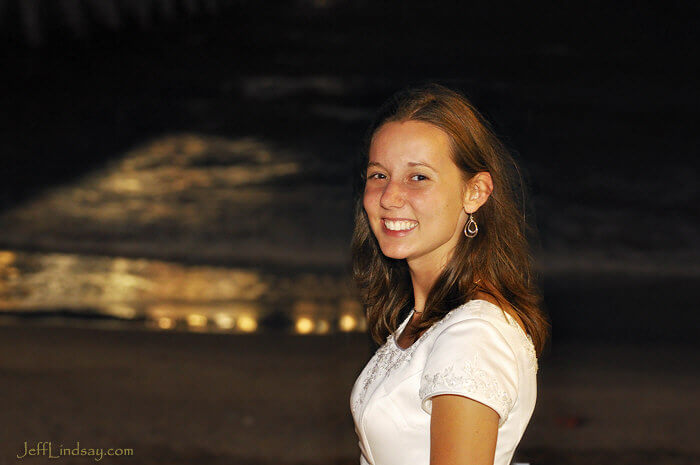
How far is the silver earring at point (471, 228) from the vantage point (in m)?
2.23

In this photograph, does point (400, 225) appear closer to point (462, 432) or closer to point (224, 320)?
point (462, 432)

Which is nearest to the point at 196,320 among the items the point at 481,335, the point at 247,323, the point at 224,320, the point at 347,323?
the point at 224,320

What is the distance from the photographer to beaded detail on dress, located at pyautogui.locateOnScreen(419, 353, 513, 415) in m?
1.76

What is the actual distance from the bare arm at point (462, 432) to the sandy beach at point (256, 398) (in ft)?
9.99

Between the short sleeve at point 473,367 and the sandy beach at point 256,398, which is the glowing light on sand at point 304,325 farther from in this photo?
the short sleeve at point 473,367

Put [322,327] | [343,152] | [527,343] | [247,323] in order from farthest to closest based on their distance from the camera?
1. [343,152]
2. [247,323]
3. [322,327]
4. [527,343]

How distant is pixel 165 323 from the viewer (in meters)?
7.31

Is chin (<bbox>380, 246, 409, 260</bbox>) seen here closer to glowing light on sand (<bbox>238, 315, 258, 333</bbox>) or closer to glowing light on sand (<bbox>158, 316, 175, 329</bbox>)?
glowing light on sand (<bbox>238, 315, 258, 333</bbox>)

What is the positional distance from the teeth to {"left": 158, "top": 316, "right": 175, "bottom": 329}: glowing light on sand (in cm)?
517

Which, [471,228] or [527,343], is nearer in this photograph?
[527,343]

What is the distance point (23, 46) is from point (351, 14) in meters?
14.4

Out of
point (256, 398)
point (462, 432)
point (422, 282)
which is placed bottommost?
point (462, 432)

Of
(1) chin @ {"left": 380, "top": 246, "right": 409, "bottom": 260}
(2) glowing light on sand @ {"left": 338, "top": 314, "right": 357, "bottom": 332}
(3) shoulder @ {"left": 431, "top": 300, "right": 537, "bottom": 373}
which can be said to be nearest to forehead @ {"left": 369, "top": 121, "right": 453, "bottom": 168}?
(1) chin @ {"left": 380, "top": 246, "right": 409, "bottom": 260}

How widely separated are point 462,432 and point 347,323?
5.58m
